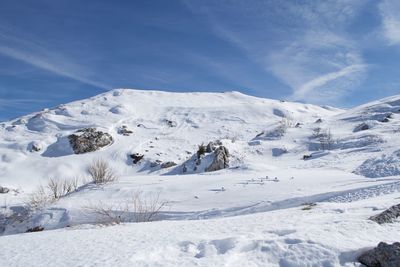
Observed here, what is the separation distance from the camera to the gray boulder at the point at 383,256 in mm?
2875

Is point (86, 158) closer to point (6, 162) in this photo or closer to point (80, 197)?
point (6, 162)

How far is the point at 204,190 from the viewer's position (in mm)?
8984

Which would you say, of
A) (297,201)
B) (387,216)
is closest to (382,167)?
(297,201)

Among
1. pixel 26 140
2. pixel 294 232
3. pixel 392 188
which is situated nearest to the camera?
pixel 294 232

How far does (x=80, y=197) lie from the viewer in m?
9.41

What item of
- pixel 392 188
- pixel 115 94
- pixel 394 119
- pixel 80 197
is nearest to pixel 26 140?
pixel 115 94

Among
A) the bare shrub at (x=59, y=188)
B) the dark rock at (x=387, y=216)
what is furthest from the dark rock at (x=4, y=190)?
the dark rock at (x=387, y=216)

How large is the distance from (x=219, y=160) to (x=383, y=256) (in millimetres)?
12093

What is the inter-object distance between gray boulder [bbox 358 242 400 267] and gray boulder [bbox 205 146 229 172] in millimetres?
11629

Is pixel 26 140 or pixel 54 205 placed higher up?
pixel 26 140

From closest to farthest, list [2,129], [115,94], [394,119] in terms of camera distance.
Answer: [394,119], [2,129], [115,94]

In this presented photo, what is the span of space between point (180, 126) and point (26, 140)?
8866mm

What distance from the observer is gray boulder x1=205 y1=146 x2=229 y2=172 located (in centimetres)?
1478

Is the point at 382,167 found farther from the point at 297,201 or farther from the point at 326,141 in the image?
the point at 326,141
